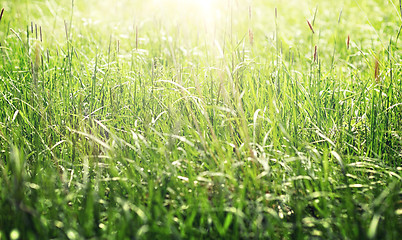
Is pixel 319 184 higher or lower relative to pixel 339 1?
lower

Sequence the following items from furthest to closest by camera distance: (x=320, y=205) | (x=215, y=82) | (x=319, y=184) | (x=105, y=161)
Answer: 1. (x=215, y=82)
2. (x=105, y=161)
3. (x=319, y=184)
4. (x=320, y=205)

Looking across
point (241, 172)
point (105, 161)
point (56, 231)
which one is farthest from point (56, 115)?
point (241, 172)

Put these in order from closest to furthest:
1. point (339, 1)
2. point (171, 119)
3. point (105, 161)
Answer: point (105, 161) < point (171, 119) < point (339, 1)

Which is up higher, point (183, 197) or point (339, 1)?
point (339, 1)

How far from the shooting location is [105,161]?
5.25ft

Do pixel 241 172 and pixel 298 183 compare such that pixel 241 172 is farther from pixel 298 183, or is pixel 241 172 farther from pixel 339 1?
pixel 339 1

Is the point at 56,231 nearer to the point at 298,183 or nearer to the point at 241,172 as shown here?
the point at 241,172

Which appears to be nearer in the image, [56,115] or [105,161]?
[105,161]

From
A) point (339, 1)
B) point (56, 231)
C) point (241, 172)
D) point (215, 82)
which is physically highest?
point (339, 1)

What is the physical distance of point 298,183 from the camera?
1379mm

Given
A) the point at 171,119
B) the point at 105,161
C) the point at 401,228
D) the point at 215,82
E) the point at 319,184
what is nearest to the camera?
the point at 401,228

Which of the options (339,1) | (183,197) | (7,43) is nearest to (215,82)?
(183,197)

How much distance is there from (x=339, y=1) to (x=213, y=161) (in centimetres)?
565

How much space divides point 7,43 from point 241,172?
94.0 inches
